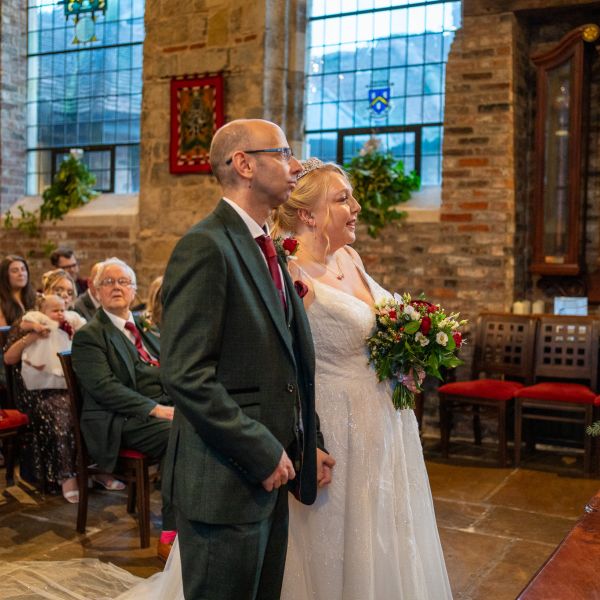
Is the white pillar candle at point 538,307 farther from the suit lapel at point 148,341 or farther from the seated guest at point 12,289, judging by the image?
the seated guest at point 12,289

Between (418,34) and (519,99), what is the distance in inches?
51.3

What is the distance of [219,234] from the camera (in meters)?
2.32

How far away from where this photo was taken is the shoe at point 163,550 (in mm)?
4184

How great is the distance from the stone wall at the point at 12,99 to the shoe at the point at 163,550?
Answer: 266 inches

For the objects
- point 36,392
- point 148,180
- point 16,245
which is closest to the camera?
point 36,392

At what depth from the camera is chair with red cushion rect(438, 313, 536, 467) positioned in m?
6.57

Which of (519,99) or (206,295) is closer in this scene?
(206,295)

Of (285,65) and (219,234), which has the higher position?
(285,65)

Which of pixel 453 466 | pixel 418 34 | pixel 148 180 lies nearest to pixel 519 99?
pixel 418 34

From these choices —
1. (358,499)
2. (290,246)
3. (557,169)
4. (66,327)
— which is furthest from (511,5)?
(358,499)

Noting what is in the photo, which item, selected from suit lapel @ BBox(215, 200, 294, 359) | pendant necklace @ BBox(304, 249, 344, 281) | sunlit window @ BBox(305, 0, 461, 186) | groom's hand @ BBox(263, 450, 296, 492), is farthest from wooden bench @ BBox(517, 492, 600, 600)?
sunlit window @ BBox(305, 0, 461, 186)

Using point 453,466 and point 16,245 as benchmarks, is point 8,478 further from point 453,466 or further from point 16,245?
point 16,245

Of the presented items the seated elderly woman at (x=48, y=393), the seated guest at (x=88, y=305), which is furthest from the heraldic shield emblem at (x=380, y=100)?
the seated elderly woman at (x=48, y=393)

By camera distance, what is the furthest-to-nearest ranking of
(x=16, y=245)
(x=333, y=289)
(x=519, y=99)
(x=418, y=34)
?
(x=16, y=245) → (x=418, y=34) → (x=519, y=99) → (x=333, y=289)
